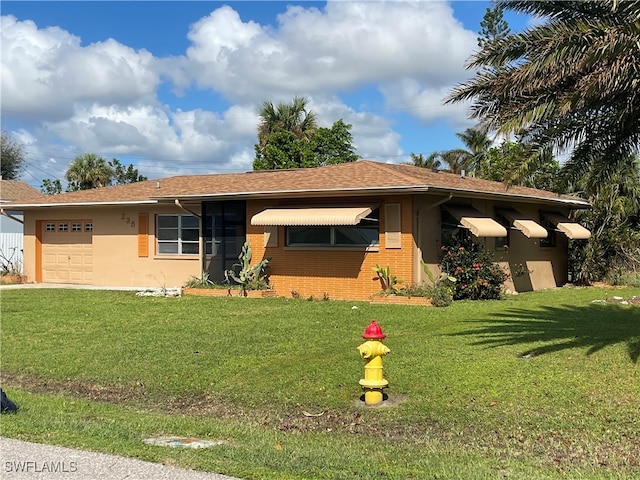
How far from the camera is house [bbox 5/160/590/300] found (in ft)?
57.7

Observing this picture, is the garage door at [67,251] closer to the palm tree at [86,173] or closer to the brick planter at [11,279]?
the brick planter at [11,279]

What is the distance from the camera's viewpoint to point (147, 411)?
827 cm

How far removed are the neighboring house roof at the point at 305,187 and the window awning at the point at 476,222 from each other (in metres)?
0.48

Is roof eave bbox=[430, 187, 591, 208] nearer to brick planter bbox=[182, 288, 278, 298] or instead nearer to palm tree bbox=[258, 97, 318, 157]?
brick planter bbox=[182, 288, 278, 298]

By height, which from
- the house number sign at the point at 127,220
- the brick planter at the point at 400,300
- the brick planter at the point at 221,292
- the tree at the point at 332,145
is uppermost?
the tree at the point at 332,145

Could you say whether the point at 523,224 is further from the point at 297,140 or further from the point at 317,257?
the point at 297,140

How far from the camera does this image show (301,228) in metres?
19.1

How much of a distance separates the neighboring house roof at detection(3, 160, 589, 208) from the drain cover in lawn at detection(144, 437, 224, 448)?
1076 centimetres

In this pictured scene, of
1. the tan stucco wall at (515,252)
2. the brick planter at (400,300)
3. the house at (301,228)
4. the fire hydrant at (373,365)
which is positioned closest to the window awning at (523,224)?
the house at (301,228)

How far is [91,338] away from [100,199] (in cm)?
1136

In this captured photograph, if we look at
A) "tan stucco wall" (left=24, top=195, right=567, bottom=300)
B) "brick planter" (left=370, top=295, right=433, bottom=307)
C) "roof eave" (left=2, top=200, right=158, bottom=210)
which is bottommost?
"brick planter" (left=370, top=295, right=433, bottom=307)

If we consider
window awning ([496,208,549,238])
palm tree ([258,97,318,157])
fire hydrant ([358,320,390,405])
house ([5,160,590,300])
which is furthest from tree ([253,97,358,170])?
fire hydrant ([358,320,390,405])

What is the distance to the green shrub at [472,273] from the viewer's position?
57.5 ft

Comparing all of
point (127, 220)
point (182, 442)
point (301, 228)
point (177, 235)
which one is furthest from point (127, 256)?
point (182, 442)
